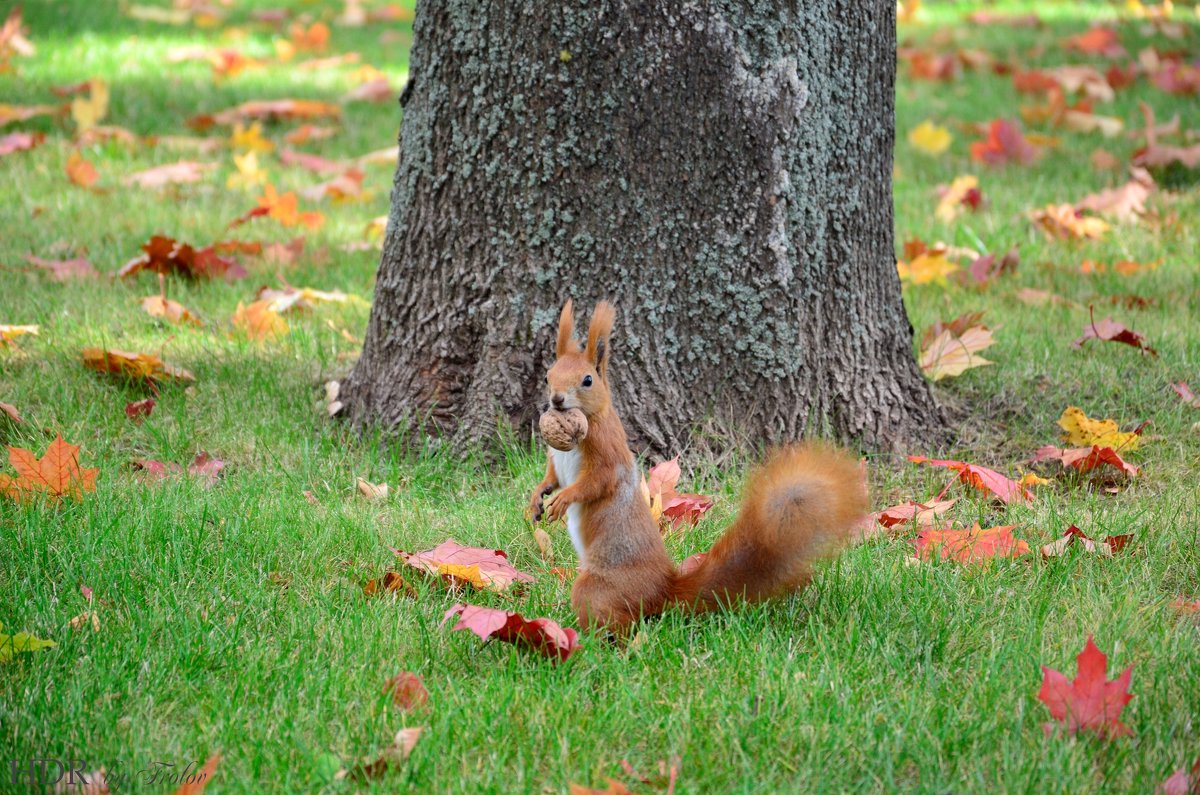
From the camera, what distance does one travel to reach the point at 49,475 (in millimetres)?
2607

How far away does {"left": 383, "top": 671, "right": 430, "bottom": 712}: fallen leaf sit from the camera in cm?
193

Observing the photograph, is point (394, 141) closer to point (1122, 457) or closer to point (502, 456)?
point (502, 456)

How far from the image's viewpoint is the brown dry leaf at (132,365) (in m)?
3.19

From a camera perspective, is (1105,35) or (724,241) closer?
(724,241)

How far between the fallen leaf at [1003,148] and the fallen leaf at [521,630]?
424 cm

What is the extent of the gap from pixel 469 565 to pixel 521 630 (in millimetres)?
321

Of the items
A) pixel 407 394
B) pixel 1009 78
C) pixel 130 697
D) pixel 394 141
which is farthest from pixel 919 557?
pixel 1009 78

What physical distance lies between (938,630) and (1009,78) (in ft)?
19.2

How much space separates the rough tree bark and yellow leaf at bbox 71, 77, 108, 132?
3.15m

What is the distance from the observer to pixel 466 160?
9.31 ft

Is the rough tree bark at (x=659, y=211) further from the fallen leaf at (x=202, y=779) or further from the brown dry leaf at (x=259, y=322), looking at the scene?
the fallen leaf at (x=202, y=779)

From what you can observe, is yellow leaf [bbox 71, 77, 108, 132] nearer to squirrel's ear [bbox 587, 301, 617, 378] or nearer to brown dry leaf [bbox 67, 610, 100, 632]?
brown dry leaf [bbox 67, 610, 100, 632]

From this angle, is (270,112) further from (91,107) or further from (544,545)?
(544,545)

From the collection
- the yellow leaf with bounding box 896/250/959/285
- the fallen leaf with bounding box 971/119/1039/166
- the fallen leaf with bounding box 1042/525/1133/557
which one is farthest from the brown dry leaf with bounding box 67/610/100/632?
the fallen leaf with bounding box 971/119/1039/166
